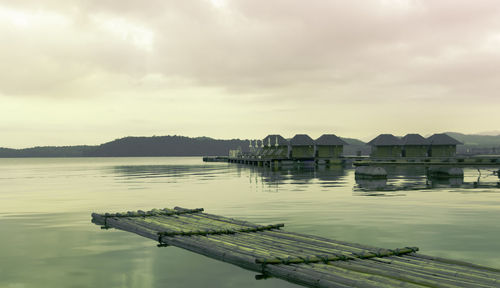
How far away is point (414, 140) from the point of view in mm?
107688

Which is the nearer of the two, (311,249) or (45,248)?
(311,249)

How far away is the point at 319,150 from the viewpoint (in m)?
115

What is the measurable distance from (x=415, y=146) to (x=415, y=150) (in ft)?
3.13

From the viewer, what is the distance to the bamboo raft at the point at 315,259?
36.6 feet

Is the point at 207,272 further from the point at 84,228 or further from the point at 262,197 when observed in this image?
the point at 262,197

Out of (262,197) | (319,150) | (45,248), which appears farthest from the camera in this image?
(319,150)

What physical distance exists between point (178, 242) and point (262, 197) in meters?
22.1

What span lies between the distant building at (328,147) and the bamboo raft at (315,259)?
95.8 meters

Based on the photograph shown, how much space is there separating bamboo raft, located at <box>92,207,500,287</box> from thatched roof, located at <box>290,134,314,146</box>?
95.2 m

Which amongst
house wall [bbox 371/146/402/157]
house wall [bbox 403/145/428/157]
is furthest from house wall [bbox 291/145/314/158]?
house wall [bbox 403/145/428/157]

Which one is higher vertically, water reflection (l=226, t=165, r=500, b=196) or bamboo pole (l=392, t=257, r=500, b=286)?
bamboo pole (l=392, t=257, r=500, b=286)

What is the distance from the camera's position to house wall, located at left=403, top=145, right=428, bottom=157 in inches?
4218

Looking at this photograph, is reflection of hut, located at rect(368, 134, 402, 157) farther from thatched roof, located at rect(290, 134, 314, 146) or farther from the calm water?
the calm water

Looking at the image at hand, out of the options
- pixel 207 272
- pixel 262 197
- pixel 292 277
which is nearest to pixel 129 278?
pixel 207 272
